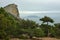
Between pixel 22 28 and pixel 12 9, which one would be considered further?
pixel 12 9

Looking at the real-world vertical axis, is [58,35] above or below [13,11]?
below

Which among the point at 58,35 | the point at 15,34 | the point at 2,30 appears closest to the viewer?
the point at 2,30

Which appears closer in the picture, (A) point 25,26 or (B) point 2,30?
(B) point 2,30

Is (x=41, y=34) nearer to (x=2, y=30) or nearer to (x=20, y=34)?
(x=20, y=34)

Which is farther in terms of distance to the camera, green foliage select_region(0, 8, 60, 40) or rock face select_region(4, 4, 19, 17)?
rock face select_region(4, 4, 19, 17)

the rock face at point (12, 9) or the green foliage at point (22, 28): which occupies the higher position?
the rock face at point (12, 9)

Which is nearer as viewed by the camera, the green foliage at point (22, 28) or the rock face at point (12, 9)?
the green foliage at point (22, 28)

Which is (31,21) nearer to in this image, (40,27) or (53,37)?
(40,27)

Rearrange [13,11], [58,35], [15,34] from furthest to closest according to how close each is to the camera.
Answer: [13,11]
[58,35]
[15,34]

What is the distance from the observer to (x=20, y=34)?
23.9m

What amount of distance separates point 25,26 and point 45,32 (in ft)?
6.47

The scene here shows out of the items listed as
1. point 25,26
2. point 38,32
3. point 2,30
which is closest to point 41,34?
point 38,32

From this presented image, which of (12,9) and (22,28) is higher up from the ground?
(12,9)

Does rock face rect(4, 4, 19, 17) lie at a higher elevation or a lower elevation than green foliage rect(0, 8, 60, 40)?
higher
